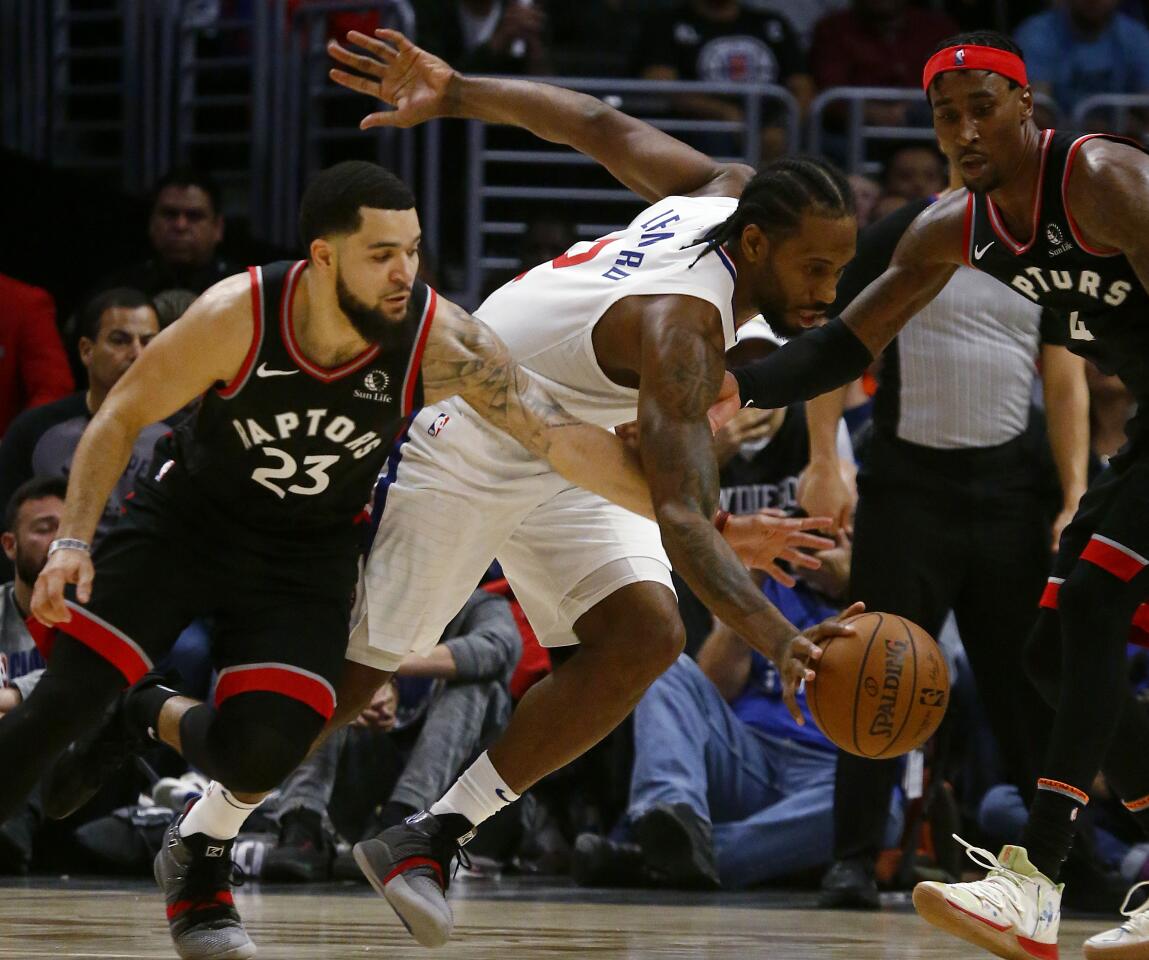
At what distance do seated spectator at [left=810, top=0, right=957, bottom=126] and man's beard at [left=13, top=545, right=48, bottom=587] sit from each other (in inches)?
204

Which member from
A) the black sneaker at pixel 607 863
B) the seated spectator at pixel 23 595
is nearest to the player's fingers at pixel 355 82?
the seated spectator at pixel 23 595

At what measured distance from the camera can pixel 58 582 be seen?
373 centimetres

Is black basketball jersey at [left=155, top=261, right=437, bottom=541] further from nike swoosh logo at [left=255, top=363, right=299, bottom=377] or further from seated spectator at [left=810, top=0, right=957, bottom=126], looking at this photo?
seated spectator at [left=810, top=0, right=957, bottom=126]

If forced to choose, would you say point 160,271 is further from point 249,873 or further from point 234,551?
point 234,551

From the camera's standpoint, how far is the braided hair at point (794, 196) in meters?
4.28

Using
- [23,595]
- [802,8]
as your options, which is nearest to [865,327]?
[23,595]

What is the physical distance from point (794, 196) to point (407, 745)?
3.33 metres

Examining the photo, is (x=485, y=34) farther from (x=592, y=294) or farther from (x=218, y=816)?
(x=218, y=816)

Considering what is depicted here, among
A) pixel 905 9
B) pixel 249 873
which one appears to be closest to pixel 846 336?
pixel 249 873

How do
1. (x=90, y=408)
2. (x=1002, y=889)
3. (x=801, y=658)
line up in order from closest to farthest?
(x=801, y=658), (x=1002, y=889), (x=90, y=408)

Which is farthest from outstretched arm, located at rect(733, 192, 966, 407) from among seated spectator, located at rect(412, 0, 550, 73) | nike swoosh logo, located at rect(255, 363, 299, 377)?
seated spectator, located at rect(412, 0, 550, 73)

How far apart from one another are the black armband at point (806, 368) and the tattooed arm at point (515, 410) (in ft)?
1.98

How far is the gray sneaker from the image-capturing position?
404 centimetres

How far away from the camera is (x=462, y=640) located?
6.71 metres
